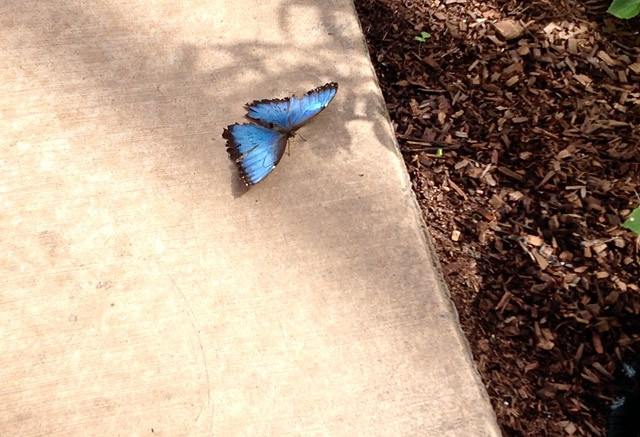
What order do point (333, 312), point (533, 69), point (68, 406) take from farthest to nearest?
point (533, 69)
point (333, 312)
point (68, 406)

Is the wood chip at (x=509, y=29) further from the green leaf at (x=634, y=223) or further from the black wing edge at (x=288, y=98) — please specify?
the green leaf at (x=634, y=223)

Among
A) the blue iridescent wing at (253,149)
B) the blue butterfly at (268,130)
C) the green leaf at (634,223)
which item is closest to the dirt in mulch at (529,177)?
the green leaf at (634,223)

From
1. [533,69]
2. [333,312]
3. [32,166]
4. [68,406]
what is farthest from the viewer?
[533,69]

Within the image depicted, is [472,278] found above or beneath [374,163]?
beneath

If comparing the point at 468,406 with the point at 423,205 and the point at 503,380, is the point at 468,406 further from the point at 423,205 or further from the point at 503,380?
the point at 423,205

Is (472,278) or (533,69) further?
(533,69)

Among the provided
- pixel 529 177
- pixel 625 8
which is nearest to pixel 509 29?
Answer: pixel 625 8

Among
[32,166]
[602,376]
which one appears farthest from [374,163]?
[32,166]
